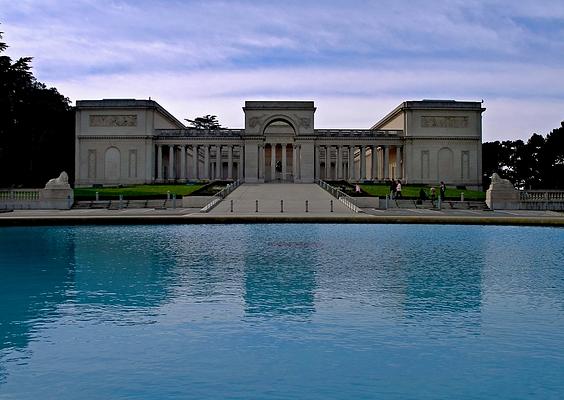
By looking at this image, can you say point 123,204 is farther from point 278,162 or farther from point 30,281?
point 278,162

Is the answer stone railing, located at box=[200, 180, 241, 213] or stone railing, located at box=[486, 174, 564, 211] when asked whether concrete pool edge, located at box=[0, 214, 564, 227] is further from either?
stone railing, located at box=[486, 174, 564, 211]

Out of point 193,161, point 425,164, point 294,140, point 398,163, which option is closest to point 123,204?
point 294,140

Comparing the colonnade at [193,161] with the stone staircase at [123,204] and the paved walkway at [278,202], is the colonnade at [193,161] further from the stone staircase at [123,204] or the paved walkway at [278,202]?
the stone staircase at [123,204]

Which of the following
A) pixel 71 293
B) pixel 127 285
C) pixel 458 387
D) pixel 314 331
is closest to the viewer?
pixel 458 387

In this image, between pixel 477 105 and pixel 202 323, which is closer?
pixel 202 323

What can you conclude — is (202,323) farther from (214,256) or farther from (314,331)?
(214,256)

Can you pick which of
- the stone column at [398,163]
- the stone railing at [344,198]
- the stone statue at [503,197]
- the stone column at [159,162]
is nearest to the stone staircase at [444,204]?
the stone statue at [503,197]

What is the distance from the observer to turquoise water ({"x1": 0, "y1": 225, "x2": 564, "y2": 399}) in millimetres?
8672

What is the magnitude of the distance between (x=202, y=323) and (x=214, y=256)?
28.1 feet

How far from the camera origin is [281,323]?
11.7 meters

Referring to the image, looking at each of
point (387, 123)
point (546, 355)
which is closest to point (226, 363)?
point (546, 355)

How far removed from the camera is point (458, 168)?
265ft

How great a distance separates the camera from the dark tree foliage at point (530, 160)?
81062 mm

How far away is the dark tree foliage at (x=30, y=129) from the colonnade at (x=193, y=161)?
39.8 feet
